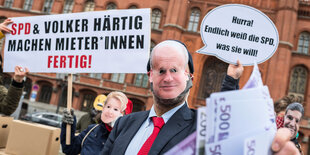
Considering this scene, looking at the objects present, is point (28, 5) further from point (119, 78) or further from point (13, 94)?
point (13, 94)

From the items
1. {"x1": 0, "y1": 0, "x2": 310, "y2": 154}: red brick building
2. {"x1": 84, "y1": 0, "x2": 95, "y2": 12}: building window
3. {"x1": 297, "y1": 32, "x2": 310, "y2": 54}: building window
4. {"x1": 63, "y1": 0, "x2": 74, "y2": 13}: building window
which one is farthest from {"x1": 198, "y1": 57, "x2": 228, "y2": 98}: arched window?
{"x1": 63, "y1": 0, "x2": 74, "y2": 13}: building window

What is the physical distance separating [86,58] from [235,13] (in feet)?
6.62

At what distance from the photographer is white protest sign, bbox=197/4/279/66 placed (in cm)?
198

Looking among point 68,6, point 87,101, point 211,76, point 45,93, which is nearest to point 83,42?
point 211,76

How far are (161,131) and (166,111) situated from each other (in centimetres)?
14

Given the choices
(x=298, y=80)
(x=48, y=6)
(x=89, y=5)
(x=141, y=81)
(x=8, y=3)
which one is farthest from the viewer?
(x=8, y=3)

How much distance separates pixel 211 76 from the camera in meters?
24.5

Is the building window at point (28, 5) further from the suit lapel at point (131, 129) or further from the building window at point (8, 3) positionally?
the suit lapel at point (131, 129)

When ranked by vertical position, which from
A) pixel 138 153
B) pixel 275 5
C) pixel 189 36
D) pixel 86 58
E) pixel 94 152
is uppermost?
pixel 275 5

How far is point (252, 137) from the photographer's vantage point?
1.03m

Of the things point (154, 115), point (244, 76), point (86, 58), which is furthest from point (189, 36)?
point (154, 115)

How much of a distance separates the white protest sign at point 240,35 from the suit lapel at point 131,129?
29.6 inches

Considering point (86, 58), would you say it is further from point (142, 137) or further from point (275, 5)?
point (275, 5)

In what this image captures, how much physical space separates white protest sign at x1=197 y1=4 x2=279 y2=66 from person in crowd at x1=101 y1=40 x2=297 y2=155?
542 millimetres
